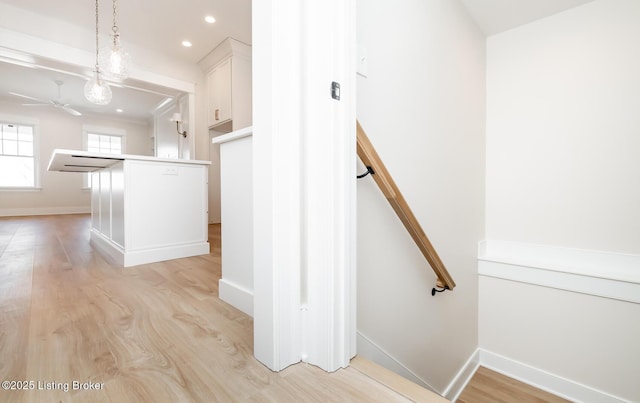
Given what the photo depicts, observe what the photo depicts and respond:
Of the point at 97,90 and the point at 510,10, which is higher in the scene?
the point at 510,10

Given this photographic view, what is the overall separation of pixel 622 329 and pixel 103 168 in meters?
4.63

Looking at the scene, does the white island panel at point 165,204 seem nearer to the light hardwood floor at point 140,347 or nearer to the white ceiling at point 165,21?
the light hardwood floor at point 140,347

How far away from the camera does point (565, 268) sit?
219 centimetres

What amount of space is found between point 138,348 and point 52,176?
26.8ft

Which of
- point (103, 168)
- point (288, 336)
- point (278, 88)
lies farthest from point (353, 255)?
point (103, 168)

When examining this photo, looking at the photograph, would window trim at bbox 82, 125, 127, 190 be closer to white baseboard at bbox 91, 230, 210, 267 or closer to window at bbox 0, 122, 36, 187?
window at bbox 0, 122, 36, 187

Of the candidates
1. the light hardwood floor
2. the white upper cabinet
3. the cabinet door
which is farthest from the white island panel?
the cabinet door

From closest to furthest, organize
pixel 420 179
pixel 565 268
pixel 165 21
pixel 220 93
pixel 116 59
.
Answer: pixel 420 179 → pixel 565 268 → pixel 116 59 → pixel 165 21 → pixel 220 93

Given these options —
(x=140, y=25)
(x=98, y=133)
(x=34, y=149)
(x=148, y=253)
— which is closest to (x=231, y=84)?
(x=140, y=25)

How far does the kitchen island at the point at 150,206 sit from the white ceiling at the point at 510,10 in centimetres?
269

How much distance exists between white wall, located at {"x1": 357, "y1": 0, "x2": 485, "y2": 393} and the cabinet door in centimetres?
337

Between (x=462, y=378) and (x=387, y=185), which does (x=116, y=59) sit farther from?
(x=462, y=378)

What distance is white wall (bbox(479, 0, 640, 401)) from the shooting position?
2.02 metres

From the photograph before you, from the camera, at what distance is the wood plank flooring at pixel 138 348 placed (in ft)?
2.57
